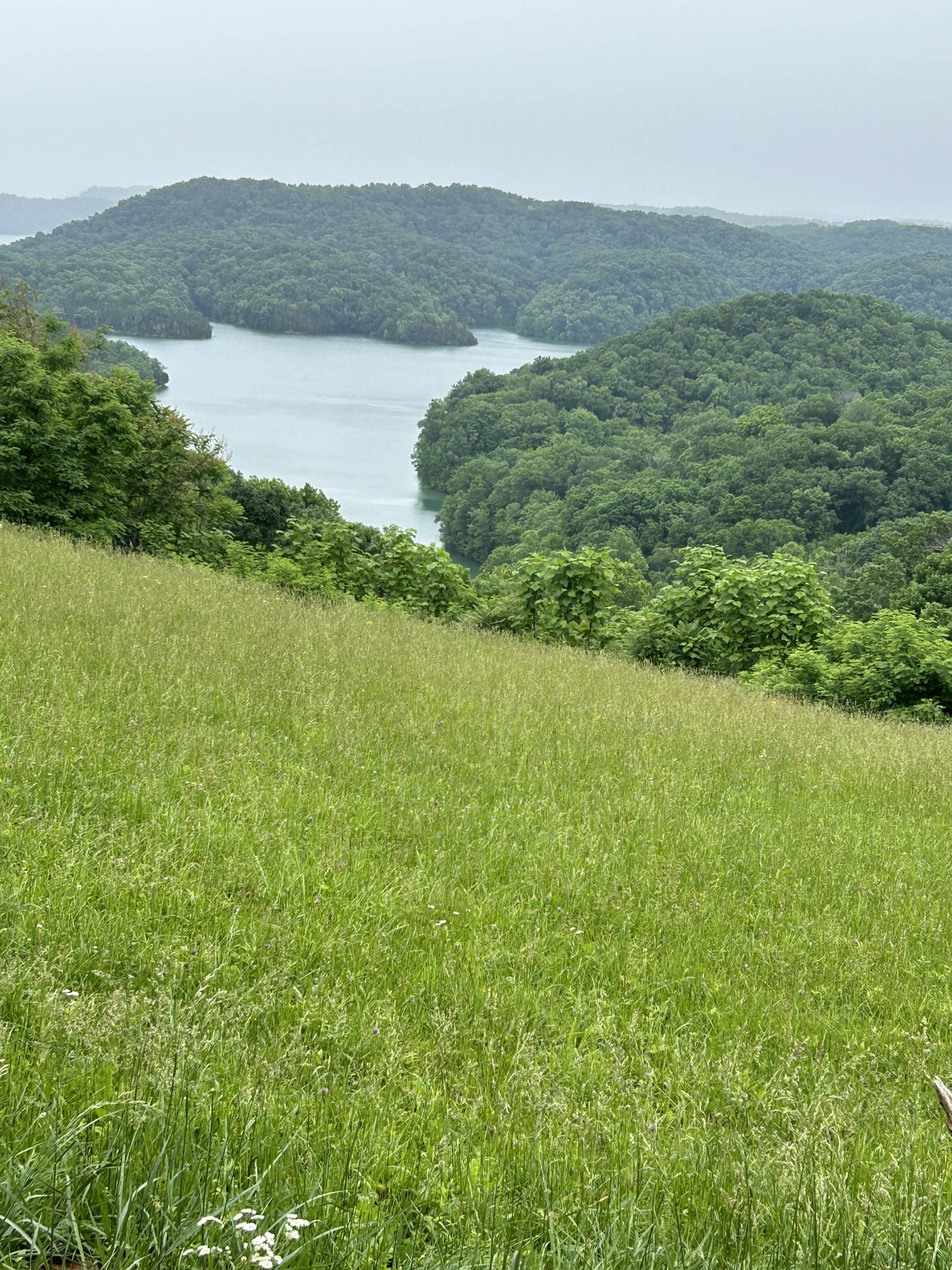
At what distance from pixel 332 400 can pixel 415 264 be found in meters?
60.2

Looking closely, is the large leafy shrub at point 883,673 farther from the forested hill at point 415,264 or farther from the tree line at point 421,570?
the forested hill at point 415,264

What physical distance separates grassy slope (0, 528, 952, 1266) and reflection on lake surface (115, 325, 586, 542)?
56.6 m

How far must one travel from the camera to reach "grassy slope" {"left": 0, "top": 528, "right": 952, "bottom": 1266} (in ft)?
5.51

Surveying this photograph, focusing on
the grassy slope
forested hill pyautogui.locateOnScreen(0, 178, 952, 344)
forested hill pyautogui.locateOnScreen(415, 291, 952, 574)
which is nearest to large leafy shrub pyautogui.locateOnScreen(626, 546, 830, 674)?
the grassy slope

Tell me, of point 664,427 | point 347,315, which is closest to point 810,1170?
point 664,427

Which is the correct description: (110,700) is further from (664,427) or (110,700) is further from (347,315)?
(347,315)

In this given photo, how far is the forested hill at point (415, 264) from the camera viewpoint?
434ft

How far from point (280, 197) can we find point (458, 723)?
18663 cm

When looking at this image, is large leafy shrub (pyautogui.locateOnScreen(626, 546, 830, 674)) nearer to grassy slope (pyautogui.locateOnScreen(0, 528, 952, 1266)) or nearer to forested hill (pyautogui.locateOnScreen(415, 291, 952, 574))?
grassy slope (pyautogui.locateOnScreen(0, 528, 952, 1266))

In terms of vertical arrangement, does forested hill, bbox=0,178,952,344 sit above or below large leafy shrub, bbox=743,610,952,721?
above

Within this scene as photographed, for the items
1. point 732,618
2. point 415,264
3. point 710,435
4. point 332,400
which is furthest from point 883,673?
point 415,264

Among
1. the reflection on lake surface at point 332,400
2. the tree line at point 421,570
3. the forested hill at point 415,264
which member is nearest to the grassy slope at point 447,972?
the tree line at point 421,570

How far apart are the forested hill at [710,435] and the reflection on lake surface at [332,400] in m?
6.46

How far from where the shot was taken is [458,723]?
5.82 m
